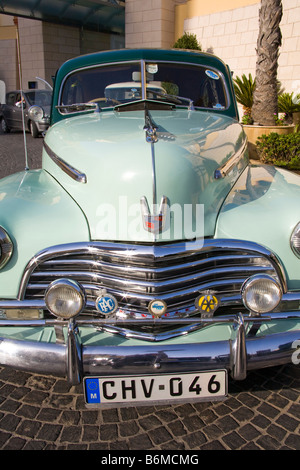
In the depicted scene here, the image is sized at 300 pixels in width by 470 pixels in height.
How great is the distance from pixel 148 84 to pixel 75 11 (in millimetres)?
16283

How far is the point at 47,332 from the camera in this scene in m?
1.88

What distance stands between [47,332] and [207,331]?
0.78 metres

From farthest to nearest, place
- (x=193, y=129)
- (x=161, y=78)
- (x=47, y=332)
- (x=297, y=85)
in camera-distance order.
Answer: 1. (x=297, y=85)
2. (x=161, y=78)
3. (x=193, y=129)
4. (x=47, y=332)

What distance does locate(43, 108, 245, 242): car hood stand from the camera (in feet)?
6.28

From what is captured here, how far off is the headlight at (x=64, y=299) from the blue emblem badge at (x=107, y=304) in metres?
0.08

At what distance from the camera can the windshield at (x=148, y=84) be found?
322 centimetres

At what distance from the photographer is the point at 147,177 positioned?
76.4 inches

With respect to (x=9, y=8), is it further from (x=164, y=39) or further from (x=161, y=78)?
(x=161, y=78)

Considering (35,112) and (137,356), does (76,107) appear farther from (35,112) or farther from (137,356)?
(137,356)

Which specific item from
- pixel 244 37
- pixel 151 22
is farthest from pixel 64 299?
pixel 151 22

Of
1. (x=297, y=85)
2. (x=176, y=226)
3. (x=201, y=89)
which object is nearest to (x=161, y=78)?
(x=201, y=89)

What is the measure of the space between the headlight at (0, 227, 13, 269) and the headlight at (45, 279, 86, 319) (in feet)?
1.02

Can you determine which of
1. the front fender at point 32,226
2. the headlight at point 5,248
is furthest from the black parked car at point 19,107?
the headlight at point 5,248

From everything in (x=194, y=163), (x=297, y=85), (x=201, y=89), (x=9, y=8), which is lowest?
(x=194, y=163)
